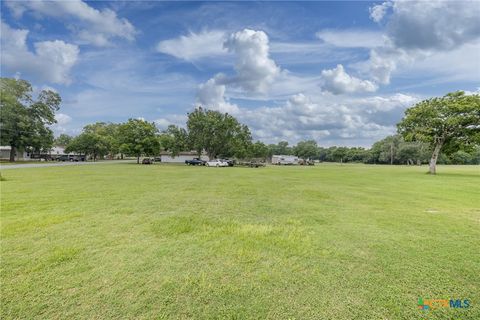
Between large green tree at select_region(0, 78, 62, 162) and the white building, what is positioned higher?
large green tree at select_region(0, 78, 62, 162)

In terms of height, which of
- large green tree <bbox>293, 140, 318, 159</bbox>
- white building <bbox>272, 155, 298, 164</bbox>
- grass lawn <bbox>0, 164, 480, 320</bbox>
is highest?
large green tree <bbox>293, 140, 318, 159</bbox>

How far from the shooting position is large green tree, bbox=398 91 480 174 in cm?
2322

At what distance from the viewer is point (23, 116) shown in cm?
3959

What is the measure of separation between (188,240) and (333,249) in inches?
102

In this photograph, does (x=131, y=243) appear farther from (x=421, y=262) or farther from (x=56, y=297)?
(x=421, y=262)

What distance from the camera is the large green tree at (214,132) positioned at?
47.4 meters

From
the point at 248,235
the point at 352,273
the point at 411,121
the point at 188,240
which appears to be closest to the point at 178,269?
the point at 188,240

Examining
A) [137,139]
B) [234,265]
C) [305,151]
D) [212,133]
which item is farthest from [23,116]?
[305,151]

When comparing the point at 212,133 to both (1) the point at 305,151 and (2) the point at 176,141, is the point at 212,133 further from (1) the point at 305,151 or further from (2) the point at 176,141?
(1) the point at 305,151

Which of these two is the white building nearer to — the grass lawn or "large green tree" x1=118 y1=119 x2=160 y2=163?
"large green tree" x1=118 y1=119 x2=160 y2=163

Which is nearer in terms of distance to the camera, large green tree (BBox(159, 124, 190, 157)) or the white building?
large green tree (BBox(159, 124, 190, 157))

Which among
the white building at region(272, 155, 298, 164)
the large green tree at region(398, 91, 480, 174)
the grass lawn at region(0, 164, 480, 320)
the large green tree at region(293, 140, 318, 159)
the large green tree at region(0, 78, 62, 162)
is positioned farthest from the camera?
the large green tree at region(293, 140, 318, 159)

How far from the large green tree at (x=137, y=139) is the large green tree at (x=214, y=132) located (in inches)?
294

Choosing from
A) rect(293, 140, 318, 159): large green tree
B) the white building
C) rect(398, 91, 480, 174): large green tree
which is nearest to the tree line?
rect(398, 91, 480, 174): large green tree
